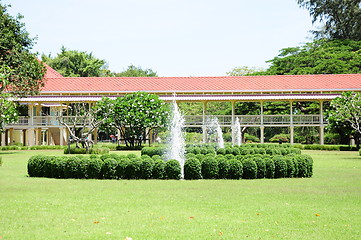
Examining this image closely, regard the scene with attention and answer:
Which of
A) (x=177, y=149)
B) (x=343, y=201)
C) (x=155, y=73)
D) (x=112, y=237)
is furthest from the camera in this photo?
(x=155, y=73)

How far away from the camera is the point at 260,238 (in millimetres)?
6227

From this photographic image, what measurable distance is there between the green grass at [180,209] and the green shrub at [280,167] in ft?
2.93

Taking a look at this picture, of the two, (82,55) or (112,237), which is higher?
(82,55)

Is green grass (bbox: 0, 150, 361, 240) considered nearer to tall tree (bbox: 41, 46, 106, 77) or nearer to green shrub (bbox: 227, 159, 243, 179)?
green shrub (bbox: 227, 159, 243, 179)

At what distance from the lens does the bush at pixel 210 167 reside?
12935 mm

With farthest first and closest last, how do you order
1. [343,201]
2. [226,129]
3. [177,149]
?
[226,129]
[177,149]
[343,201]

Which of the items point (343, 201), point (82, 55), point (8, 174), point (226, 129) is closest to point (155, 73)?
point (82, 55)

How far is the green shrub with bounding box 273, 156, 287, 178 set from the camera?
13352mm

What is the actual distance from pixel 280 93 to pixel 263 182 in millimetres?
23784


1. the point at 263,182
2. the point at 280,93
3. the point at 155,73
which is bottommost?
the point at 263,182

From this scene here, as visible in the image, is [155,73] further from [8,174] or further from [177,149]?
[8,174]

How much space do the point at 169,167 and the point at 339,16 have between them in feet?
138

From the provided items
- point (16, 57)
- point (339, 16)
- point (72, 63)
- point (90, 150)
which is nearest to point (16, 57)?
point (16, 57)

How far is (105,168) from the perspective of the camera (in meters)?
13.0
